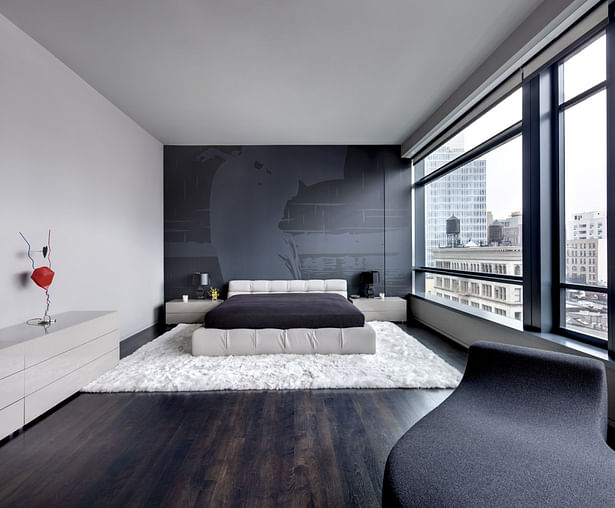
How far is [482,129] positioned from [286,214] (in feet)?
10.0

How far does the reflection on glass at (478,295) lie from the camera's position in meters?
3.14

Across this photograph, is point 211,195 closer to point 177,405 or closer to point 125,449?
point 177,405

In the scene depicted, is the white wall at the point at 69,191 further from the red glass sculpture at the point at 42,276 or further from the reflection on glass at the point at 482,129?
the reflection on glass at the point at 482,129

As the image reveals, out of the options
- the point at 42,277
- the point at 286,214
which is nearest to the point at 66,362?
the point at 42,277

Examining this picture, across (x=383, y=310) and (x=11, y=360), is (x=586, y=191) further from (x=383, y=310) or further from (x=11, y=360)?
(x=11, y=360)

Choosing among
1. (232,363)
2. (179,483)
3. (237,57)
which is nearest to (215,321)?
(232,363)

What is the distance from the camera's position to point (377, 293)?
5469 millimetres

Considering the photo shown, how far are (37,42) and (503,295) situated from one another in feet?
16.1

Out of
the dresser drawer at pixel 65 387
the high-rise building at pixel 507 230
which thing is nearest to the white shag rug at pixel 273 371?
the dresser drawer at pixel 65 387

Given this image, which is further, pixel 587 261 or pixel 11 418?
pixel 587 261

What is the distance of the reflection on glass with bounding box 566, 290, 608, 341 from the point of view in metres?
2.26

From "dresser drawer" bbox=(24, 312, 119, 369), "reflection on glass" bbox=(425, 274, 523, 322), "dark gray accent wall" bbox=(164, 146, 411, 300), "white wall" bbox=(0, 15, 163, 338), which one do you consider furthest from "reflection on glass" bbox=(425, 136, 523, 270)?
"white wall" bbox=(0, 15, 163, 338)

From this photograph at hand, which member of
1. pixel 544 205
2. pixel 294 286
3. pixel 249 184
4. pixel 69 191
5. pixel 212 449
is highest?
pixel 249 184

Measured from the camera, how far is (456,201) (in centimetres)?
430
